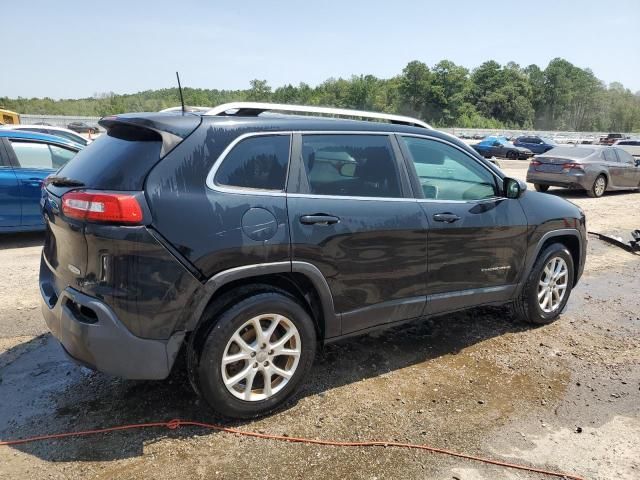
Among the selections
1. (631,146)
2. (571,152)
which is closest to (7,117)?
(571,152)

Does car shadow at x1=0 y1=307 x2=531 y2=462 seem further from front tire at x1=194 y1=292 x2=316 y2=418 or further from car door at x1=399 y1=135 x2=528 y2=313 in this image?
car door at x1=399 y1=135 x2=528 y2=313

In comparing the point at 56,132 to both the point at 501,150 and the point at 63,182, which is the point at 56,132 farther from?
the point at 501,150

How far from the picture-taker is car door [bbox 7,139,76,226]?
24.1 feet

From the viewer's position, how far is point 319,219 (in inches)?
125

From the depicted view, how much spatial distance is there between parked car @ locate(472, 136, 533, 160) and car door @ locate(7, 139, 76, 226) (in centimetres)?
2926

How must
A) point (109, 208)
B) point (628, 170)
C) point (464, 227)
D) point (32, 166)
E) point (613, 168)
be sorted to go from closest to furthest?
1. point (109, 208)
2. point (464, 227)
3. point (32, 166)
4. point (613, 168)
5. point (628, 170)

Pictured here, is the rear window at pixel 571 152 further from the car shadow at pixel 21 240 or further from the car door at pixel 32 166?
the car shadow at pixel 21 240

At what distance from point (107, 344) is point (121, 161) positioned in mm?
990

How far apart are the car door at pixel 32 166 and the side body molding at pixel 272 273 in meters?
5.49

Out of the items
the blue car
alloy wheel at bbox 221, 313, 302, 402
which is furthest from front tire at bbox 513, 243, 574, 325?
the blue car

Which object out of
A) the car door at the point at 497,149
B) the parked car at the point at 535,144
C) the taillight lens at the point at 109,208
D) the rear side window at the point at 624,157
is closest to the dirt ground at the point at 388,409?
Result: the taillight lens at the point at 109,208

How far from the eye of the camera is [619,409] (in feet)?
11.5

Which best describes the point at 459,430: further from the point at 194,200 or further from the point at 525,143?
the point at 525,143

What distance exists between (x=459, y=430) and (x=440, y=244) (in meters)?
1.30
